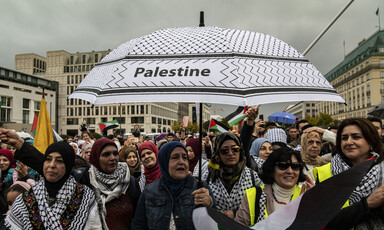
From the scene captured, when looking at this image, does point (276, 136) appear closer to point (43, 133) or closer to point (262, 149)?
point (262, 149)

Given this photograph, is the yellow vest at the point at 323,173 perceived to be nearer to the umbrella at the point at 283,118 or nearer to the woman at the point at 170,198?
the woman at the point at 170,198

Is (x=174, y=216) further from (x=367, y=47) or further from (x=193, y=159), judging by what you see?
(x=367, y=47)

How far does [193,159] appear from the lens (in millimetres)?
5590

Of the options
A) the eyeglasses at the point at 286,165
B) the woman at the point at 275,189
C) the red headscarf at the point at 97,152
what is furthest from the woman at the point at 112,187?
the eyeglasses at the point at 286,165

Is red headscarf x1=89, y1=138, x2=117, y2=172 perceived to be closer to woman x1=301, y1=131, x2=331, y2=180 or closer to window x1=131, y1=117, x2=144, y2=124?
woman x1=301, y1=131, x2=331, y2=180

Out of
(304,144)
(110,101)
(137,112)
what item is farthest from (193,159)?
(137,112)

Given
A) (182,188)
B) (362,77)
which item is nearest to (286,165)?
(182,188)

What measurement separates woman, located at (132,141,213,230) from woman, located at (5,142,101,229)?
1.66 ft

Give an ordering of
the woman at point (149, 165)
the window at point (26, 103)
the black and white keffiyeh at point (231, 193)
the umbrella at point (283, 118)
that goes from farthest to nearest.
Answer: the window at point (26, 103) < the umbrella at point (283, 118) < the woman at point (149, 165) < the black and white keffiyeh at point (231, 193)

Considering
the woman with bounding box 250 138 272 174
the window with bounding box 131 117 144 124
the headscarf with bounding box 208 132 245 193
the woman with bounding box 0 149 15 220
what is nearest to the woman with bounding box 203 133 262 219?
the headscarf with bounding box 208 132 245 193

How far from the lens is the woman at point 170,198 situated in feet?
8.33

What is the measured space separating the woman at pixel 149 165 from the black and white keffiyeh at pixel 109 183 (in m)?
0.40

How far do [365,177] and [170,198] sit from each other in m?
1.62

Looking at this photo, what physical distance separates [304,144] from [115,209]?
2.69 meters
